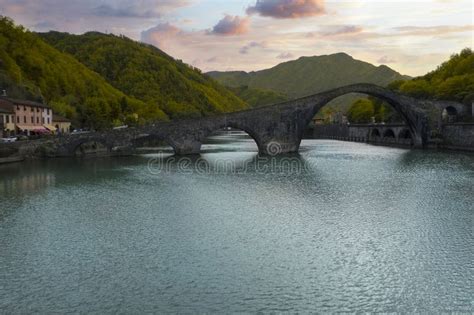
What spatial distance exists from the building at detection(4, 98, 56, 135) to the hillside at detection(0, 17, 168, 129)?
17.0 ft

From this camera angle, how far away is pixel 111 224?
20.6 m

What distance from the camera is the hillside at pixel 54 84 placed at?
75744mm

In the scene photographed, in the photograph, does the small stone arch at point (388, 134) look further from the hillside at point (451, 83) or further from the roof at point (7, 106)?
the roof at point (7, 106)

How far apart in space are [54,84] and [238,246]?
282ft

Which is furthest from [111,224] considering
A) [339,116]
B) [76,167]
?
[339,116]

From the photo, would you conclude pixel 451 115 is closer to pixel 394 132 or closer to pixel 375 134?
pixel 394 132

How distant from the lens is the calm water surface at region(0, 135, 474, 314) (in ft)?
41.0

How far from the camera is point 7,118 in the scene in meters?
55.1

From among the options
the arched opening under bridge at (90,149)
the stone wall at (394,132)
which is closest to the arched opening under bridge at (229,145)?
the arched opening under bridge at (90,149)

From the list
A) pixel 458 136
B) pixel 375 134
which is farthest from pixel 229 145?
pixel 458 136

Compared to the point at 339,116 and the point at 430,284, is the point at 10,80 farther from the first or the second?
the point at 339,116

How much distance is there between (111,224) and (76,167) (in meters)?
25.2

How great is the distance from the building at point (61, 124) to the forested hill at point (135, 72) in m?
60.7

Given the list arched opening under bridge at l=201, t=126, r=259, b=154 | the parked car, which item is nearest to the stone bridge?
arched opening under bridge at l=201, t=126, r=259, b=154
